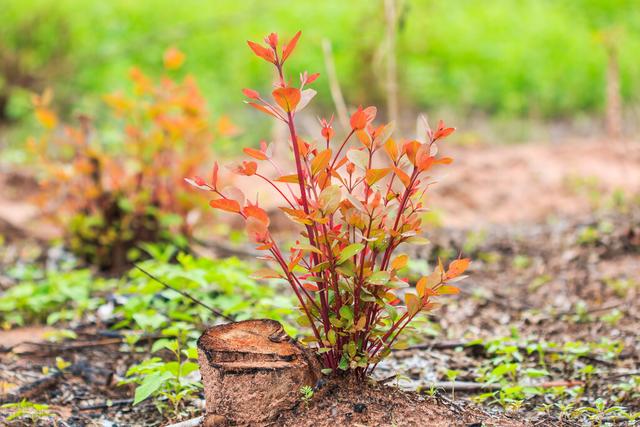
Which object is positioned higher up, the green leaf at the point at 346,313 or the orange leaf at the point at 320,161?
the orange leaf at the point at 320,161

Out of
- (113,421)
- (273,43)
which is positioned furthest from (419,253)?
(273,43)

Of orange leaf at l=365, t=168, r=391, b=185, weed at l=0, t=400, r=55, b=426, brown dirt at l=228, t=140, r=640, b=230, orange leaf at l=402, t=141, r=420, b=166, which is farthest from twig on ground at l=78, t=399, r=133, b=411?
brown dirt at l=228, t=140, r=640, b=230

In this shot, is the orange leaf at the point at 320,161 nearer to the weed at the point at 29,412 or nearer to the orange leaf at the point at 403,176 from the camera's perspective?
the orange leaf at the point at 403,176

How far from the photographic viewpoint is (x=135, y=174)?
14.3 feet

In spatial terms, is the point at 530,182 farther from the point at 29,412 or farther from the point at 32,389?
the point at 29,412

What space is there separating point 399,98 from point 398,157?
20.9 ft

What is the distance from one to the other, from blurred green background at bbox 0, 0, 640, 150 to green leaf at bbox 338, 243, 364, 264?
217 inches

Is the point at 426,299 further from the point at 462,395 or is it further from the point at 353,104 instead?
the point at 353,104

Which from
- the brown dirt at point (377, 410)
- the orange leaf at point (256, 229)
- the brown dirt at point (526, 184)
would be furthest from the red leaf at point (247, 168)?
the brown dirt at point (526, 184)

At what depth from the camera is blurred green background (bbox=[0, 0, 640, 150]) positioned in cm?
840

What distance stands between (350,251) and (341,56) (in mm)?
8054

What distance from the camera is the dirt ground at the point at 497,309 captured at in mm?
2381

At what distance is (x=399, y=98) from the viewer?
8.27 m

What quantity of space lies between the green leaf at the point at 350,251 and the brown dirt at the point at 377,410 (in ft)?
1.24
